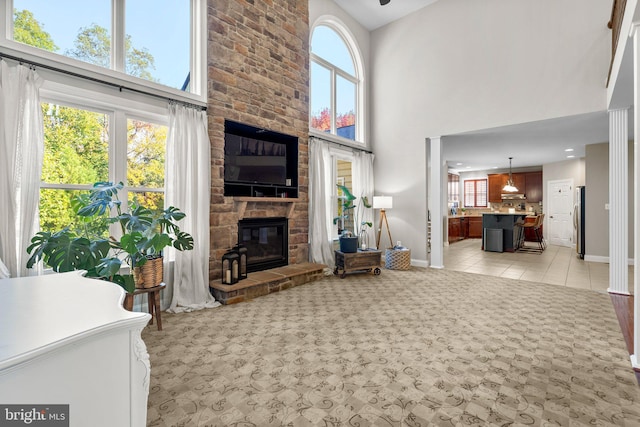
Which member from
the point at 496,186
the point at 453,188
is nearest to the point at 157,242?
the point at 453,188

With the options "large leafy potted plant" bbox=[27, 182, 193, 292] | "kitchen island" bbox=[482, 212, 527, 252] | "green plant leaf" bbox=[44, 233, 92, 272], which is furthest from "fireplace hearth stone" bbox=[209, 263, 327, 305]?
"kitchen island" bbox=[482, 212, 527, 252]

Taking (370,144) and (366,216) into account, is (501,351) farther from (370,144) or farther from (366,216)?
(370,144)

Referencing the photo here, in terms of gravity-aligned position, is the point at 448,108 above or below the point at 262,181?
above

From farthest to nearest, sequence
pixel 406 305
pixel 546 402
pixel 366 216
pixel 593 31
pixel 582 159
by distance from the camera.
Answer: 1. pixel 582 159
2. pixel 366 216
3. pixel 593 31
4. pixel 406 305
5. pixel 546 402

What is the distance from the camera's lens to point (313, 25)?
545cm

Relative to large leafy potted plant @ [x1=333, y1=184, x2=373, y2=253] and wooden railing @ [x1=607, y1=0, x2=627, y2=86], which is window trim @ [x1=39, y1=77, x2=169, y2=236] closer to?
large leafy potted plant @ [x1=333, y1=184, x2=373, y2=253]

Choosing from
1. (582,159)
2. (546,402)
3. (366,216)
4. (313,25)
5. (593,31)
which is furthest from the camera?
(582,159)

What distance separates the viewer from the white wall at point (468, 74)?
4.42m

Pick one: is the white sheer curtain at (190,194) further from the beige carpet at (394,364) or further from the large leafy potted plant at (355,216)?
the large leafy potted plant at (355,216)

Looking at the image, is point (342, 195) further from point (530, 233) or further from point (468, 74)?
point (530, 233)

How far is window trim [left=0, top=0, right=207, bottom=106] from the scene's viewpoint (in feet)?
8.45

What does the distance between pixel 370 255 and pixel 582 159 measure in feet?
24.0

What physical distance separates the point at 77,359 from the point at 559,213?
439 inches

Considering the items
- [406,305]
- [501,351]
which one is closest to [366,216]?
[406,305]
